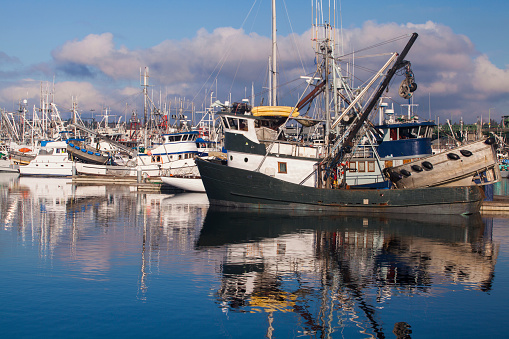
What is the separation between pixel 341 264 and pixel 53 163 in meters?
66.3

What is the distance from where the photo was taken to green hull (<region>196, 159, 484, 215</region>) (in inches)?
1278

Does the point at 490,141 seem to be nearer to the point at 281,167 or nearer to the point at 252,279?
the point at 281,167

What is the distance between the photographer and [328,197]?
3328 centimetres

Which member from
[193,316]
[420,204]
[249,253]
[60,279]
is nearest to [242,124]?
[420,204]

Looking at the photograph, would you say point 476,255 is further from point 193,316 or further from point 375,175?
point 375,175

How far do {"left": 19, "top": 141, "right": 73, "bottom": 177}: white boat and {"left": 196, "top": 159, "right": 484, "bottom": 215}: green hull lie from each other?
4643cm

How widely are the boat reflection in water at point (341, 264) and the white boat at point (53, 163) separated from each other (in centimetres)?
5087

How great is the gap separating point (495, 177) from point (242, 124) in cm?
1738

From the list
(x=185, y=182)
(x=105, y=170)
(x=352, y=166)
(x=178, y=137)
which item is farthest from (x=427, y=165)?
(x=105, y=170)

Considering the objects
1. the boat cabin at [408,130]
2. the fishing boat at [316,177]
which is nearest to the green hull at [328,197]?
the fishing boat at [316,177]

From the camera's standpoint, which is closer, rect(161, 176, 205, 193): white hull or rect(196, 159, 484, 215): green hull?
rect(196, 159, 484, 215): green hull

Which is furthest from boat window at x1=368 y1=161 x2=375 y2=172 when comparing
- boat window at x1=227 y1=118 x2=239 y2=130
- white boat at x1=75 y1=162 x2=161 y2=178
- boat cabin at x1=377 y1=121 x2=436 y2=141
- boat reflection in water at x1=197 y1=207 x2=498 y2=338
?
white boat at x1=75 y1=162 x2=161 y2=178

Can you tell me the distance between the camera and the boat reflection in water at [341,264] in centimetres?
1329

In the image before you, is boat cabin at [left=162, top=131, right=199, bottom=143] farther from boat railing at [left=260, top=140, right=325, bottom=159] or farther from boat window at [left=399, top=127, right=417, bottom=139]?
boat window at [left=399, top=127, right=417, bottom=139]
